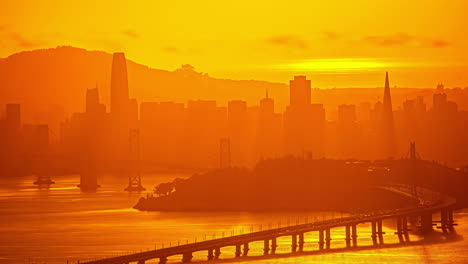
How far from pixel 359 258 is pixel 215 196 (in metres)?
45.8

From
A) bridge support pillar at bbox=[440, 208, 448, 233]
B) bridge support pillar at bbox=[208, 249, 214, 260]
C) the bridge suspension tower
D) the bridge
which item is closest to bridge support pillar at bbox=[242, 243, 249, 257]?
the bridge

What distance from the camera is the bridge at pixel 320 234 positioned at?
65.6 meters

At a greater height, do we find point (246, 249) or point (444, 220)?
point (444, 220)

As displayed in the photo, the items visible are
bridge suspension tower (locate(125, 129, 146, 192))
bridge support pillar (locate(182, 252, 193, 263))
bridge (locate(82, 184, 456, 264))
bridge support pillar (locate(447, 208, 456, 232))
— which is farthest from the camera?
bridge suspension tower (locate(125, 129, 146, 192))

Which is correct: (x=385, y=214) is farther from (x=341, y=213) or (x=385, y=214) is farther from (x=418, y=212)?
(x=341, y=213)

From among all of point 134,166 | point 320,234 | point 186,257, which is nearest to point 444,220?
point 320,234

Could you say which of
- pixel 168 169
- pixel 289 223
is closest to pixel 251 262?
pixel 289 223

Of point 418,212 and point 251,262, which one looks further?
point 418,212

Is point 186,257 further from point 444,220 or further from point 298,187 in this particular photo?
point 298,187

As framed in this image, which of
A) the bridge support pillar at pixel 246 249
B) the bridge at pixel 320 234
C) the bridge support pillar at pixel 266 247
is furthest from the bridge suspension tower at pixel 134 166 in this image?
the bridge support pillar at pixel 246 249

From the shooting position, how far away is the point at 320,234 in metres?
77.0

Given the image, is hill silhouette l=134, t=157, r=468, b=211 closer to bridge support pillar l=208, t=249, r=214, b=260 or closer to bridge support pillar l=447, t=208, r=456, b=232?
bridge support pillar l=447, t=208, r=456, b=232

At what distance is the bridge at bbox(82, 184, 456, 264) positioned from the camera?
6556 cm

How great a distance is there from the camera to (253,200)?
116 meters
